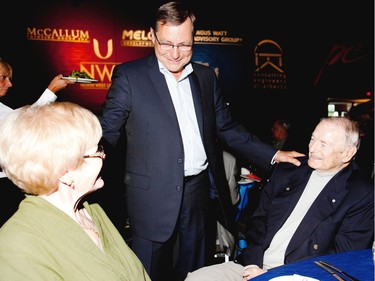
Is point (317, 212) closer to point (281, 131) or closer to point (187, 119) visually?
point (187, 119)

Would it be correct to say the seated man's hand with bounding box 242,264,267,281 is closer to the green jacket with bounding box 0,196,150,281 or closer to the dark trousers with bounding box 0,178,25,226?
the green jacket with bounding box 0,196,150,281

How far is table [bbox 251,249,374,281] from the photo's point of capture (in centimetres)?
129

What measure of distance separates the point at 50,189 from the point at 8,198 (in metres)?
2.28

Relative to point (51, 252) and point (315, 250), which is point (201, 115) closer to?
point (315, 250)

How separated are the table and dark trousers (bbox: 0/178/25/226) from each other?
2.64 metres

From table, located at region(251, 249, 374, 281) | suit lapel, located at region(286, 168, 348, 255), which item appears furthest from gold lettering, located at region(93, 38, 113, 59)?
table, located at region(251, 249, 374, 281)

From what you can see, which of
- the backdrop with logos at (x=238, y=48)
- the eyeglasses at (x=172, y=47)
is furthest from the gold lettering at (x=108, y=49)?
the eyeglasses at (x=172, y=47)

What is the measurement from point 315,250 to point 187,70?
1.39 metres

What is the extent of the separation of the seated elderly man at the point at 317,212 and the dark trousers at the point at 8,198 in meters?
2.12

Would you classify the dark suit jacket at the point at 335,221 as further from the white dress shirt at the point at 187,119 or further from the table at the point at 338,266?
the white dress shirt at the point at 187,119

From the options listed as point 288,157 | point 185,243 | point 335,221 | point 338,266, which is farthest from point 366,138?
point 338,266

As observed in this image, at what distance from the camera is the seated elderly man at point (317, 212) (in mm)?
1924

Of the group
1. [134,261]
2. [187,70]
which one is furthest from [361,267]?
[187,70]

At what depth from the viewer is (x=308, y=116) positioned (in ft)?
27.7
